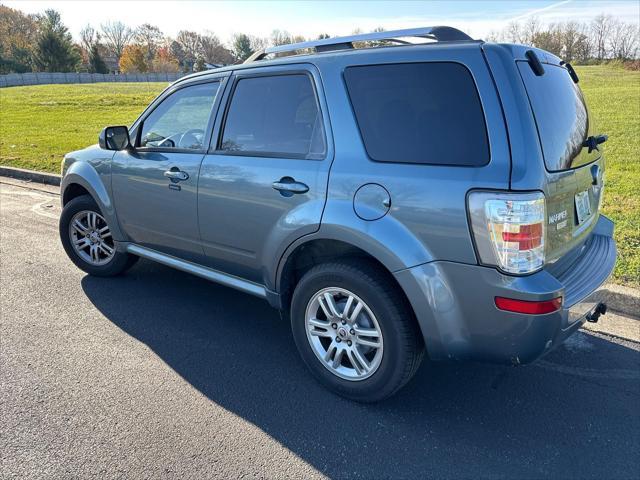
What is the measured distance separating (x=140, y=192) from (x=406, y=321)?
7.79 ft

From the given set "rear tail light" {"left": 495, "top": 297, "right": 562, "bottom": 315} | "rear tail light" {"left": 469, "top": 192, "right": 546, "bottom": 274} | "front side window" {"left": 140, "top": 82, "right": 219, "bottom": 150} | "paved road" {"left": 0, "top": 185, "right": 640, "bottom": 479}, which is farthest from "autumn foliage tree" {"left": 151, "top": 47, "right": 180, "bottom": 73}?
"rear tail light" {"left": 495, "top": 297, "right": 562, "bottom": 315}

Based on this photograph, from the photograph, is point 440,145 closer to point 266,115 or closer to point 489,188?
point 489,188

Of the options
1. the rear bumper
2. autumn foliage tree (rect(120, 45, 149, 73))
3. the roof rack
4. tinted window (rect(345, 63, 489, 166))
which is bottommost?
the rear bumper

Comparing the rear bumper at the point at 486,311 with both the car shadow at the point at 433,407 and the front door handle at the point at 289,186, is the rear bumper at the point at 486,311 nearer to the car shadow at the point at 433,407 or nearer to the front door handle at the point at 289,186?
the car shadow at the point at 433,407

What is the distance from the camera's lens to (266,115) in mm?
3158

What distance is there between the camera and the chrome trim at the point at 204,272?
3295 mm

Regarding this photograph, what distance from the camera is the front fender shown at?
A: 412 cm

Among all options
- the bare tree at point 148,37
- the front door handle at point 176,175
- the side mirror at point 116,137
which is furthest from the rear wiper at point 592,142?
the bare tree at point 148,37

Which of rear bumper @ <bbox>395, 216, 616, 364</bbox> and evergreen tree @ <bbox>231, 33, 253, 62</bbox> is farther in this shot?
evergreen tree @ <bbox>231, 33, 253, 62</bbox>

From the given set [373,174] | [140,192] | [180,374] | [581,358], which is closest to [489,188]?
[373,174]

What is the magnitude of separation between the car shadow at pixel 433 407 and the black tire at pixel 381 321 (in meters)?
0.15

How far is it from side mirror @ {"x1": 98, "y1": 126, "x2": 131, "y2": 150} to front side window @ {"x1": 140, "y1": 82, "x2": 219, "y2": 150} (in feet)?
0.44

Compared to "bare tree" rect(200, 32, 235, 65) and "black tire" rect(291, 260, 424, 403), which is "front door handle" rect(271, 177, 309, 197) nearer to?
"black tire" rect(291, 260, 424, 403)

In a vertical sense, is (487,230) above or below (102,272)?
above
